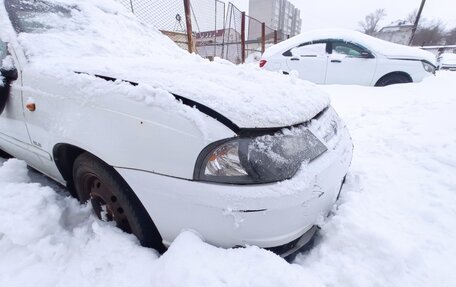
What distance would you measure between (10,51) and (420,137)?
357 centimetres

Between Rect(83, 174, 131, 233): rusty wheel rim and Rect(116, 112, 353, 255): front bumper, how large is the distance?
0.83 feet

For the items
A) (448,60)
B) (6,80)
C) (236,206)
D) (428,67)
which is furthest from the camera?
(448,60)

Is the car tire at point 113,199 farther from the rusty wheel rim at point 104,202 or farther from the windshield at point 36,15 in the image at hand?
the windshield at point 36,15

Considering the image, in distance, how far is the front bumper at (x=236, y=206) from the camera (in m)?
1.19

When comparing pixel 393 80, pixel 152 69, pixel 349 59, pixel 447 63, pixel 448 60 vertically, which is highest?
pixel 152 69

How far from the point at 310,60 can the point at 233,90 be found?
544 cm

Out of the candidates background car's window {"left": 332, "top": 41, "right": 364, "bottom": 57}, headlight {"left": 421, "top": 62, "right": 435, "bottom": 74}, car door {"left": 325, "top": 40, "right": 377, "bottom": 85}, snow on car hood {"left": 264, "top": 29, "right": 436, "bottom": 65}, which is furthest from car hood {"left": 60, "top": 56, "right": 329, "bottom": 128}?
headlight {"left": 421, "top": 62, "right": 435, "bottom": 74}

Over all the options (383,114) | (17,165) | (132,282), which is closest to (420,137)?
(383,114)

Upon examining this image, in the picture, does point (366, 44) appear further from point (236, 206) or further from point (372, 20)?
point (372, 20)

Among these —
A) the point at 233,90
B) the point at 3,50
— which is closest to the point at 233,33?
the point at 3,50

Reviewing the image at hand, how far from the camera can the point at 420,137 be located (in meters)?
2.83

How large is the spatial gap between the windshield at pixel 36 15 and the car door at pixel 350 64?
5.30 metres

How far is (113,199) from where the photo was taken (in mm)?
1536

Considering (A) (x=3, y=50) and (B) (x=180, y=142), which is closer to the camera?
(B) (x=180, y=142)
